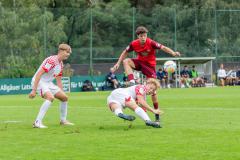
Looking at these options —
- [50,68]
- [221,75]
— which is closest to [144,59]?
[50,68]

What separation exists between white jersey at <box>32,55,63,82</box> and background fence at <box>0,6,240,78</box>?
3525cm

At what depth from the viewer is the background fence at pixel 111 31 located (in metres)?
52.3

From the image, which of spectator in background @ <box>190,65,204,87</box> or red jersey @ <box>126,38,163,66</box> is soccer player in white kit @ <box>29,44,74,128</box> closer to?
red jersey @ <box>126,38,163,66</box>

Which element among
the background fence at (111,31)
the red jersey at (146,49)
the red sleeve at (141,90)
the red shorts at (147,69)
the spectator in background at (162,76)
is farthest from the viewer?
the background fence at (111,31)

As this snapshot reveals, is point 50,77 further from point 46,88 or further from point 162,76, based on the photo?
point 162,76

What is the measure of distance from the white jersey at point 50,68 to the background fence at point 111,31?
35254 millimetres

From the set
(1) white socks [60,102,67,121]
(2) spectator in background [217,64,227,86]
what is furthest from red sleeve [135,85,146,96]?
(2) spectator in background [217,64,227,86]

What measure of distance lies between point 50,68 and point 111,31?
142 ft

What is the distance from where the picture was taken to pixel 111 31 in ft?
193

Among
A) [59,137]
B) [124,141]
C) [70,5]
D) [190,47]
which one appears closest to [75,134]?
[59,137]

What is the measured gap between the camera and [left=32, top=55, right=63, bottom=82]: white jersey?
15516 millimetres

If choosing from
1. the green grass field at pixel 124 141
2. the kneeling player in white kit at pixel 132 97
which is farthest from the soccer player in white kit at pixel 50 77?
the kneeling player in white kit at pixel 132 97

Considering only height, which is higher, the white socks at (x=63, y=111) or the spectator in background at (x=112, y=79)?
the white socks at (x=63, y=111)

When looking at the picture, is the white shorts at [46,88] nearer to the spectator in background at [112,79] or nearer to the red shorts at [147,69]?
the red shorts at [147,69]
